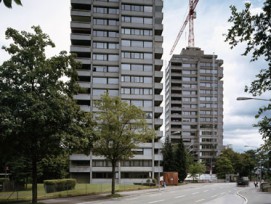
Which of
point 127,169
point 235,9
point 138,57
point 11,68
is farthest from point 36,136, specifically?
point 138,57

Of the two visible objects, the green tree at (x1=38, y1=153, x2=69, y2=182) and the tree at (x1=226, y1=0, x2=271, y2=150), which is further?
the green tree at (x1=38, y1=153, x2=69, y2=182)

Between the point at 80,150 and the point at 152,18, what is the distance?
64198 mm

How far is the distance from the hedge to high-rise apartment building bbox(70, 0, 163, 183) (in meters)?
39.3

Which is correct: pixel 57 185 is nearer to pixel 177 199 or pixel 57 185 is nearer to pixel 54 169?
pixel 177 199

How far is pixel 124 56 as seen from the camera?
87.1 metres

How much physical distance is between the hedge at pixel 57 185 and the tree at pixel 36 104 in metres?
10.1

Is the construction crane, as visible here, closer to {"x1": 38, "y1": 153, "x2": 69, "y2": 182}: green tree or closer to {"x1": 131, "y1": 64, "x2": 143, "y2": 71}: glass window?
{"x1": 131, "y1": 64, "x2": 143, "y2": 71}: glass window

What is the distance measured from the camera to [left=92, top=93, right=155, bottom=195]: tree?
38.9 m

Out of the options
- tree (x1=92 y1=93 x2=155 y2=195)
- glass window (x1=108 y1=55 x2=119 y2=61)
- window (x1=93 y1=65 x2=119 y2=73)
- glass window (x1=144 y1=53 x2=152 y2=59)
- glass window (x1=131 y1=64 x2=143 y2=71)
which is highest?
glass window (x1=144 y1=53 x2=152 y2=59)

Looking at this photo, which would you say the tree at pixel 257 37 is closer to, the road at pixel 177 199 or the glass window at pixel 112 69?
the road at pixel 177 199

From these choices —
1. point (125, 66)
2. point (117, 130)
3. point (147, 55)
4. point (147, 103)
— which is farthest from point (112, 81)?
point (117, 130)

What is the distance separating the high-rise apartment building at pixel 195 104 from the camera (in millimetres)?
155750

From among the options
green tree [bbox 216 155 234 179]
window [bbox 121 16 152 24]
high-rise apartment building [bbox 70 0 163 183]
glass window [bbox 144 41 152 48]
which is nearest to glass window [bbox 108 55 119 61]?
high-rise apartment building [bbox 70 0 163 183]

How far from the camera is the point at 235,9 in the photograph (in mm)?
8805
